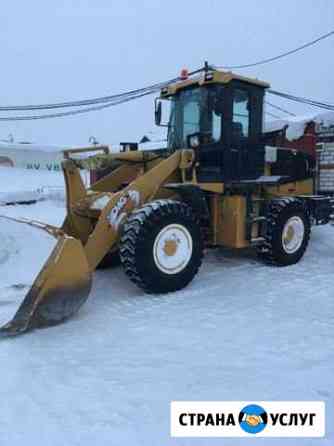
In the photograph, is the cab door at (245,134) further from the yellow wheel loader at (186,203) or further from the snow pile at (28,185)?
the snow pile at (28,185)

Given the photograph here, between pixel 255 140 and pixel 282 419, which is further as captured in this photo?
pixel 255 140

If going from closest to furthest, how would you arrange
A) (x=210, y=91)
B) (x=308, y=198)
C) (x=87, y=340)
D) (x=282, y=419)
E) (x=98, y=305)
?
1. (x=282, y=419)
2. (x=87, y=340)
3. (x=98, y=305)
4. (x=210, y=91)
5. (x=308, y=198)

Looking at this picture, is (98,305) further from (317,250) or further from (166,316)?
(317,250)

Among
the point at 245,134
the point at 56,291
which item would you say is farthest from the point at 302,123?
the point at 56,291

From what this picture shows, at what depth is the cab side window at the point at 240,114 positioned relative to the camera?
18.7 feet

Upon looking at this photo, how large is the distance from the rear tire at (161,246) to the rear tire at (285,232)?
53.6 inches

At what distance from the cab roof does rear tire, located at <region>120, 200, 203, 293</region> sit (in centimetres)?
168

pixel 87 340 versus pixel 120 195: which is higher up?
pixel 120 195

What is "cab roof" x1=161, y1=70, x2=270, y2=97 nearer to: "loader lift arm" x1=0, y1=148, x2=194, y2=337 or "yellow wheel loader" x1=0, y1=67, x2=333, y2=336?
"yellow wheel loader" x1=0, y1=67, x2=333, y2=336

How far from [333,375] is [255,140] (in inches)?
149

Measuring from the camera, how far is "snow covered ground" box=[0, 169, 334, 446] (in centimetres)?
247

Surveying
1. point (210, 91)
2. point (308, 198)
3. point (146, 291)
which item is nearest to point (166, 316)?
point (146, 291)

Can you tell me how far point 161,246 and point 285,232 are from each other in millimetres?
2201

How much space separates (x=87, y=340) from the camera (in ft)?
11.9
